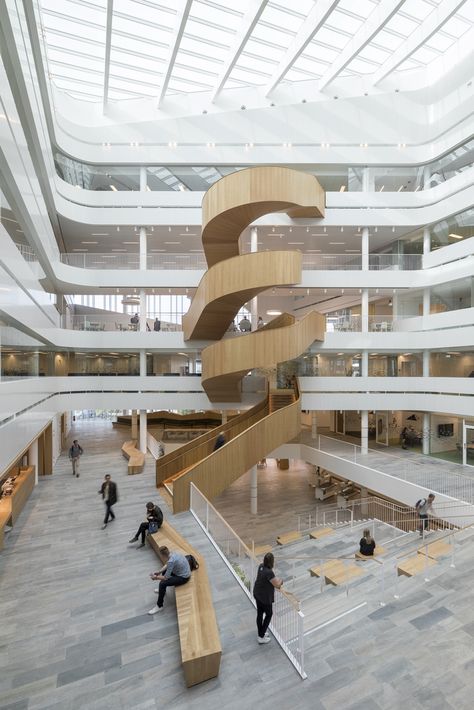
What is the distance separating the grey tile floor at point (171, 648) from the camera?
4.70 metres

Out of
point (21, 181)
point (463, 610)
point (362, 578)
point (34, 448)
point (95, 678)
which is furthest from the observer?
point (34, 448)

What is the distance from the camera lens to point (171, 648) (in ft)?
18.0

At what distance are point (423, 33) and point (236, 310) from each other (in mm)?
11471

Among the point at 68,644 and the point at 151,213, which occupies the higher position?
the point at 151,213

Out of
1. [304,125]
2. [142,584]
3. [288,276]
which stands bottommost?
[142,584]

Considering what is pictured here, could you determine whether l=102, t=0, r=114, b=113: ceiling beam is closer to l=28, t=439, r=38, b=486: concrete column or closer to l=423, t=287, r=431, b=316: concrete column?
l=28, t=439, r=38, b=486: concrete column

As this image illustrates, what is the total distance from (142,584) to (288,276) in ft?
33.3

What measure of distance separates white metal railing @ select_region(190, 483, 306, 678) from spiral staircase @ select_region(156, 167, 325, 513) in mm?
1907

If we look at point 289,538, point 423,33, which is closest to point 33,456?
point 289,538

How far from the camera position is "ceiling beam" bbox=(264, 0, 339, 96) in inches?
466

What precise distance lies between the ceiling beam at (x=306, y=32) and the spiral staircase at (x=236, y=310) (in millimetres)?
4025

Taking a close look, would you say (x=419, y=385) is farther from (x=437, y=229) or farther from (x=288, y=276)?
(x=288, y=276)

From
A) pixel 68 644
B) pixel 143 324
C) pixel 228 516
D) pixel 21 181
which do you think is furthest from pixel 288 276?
pixel 68 644

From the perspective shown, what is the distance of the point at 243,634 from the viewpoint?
5707mm
